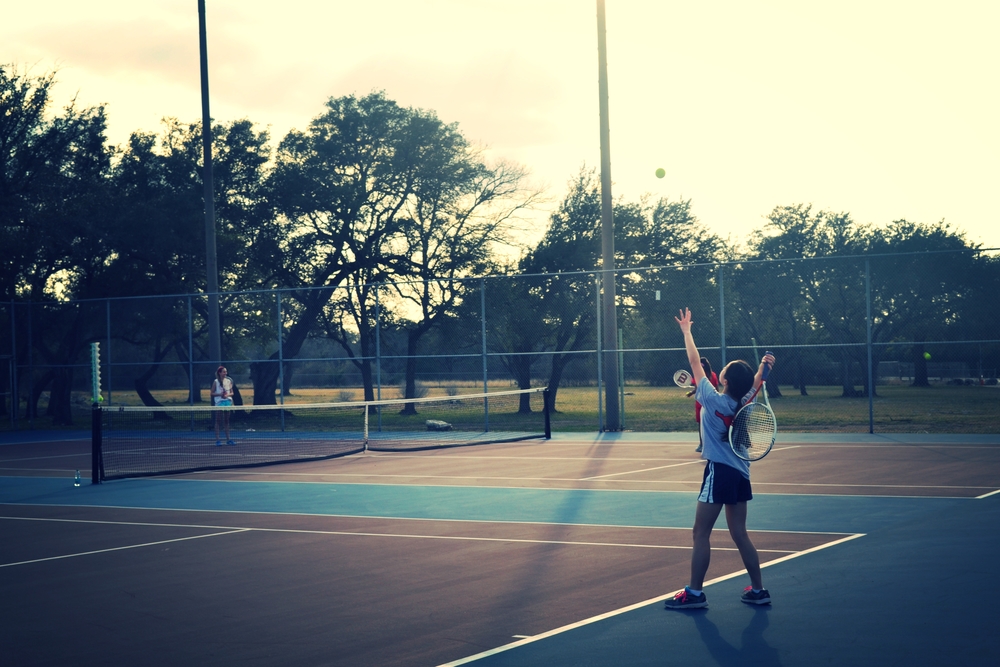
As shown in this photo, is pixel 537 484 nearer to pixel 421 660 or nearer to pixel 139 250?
pixel 421 660

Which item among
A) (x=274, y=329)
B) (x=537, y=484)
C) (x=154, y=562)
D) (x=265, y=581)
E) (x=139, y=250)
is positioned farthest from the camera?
(x=274, y=329)

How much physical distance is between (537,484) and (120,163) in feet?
97.4

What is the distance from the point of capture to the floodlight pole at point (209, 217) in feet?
92.3

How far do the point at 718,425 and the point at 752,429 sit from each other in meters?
0.25

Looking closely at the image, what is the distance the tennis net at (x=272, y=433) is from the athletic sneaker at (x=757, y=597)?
34.3 ft

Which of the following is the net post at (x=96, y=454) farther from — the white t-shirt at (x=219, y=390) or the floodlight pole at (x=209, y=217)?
the floodlight pole at (x=209, y=217)

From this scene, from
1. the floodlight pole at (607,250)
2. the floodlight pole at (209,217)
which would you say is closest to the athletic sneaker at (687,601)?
the floodlight pole at (607,250)

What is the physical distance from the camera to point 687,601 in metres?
7.11

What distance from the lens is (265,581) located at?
28.1 feet

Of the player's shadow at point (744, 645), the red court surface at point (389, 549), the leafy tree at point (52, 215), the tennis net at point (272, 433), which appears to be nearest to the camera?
the player's shadow at point (744, 645)

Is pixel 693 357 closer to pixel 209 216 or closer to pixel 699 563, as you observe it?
pixel 699 563

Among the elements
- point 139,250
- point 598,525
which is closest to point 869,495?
point 598,525

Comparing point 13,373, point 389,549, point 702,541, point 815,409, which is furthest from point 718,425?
point 815,409

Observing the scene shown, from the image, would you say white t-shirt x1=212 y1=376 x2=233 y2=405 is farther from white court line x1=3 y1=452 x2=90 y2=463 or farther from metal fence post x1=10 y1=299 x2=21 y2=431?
metal fence post x1=10 y1=299 x2=21 y2=431
